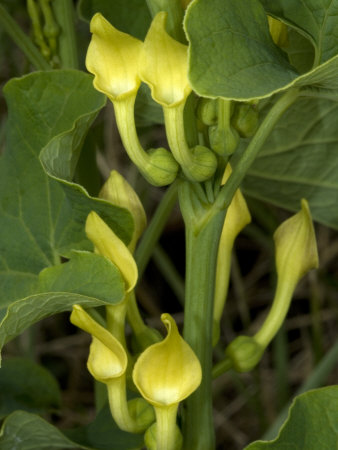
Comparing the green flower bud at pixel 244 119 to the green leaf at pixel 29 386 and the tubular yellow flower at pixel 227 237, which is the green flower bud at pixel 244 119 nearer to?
the tubular yellow flower at pixel 227 237

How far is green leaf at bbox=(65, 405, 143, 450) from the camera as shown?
2.63 ft

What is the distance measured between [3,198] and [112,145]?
36.4 inches

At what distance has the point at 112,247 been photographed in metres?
0.63

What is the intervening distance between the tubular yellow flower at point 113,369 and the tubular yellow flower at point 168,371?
0.04m

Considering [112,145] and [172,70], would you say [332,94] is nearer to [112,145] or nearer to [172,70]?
[172,70]

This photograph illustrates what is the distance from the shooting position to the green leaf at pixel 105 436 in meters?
0.80

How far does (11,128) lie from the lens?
2.63ft

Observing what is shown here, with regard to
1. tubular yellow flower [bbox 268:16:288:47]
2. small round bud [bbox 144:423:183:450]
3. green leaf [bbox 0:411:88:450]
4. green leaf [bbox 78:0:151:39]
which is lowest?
green leaf [bbox 0:411:88:450]

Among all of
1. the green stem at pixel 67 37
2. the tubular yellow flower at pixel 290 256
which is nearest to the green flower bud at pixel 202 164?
the tubular yellow flower at pixel 290 256

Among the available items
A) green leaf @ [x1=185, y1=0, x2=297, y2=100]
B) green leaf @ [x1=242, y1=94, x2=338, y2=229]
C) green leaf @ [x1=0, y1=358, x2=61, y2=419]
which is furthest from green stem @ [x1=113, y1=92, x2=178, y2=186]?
Answer: green leaf @ [x1=0, y1=358, x2=61, y2=419]

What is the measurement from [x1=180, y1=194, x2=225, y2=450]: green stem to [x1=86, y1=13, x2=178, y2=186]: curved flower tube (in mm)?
72

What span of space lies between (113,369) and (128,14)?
1.39 feet

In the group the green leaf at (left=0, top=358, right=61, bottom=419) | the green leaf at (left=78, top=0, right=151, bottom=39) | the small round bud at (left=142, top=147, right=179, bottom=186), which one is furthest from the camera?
the green leaf at (left=0, top=358, right=61, bottom=419)

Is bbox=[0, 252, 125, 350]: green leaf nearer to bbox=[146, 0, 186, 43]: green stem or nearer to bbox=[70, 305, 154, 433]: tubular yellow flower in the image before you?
bbox=[70, 305, 154, 433]: tubular yellow flower
